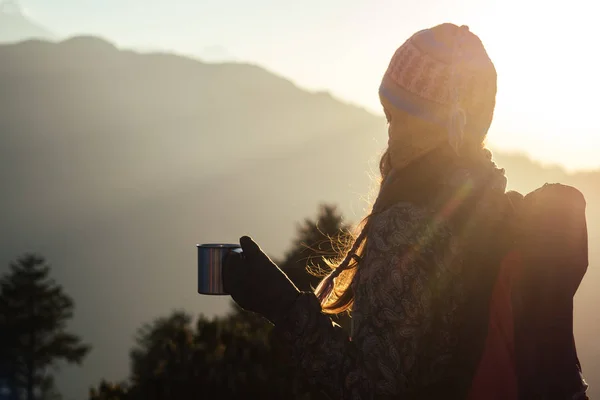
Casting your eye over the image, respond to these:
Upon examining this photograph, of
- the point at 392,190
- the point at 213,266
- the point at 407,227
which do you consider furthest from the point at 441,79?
the point at 213,266

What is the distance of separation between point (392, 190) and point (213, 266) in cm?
83

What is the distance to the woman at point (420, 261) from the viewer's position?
2.42 meters

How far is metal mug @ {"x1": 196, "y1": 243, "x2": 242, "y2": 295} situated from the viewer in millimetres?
3049

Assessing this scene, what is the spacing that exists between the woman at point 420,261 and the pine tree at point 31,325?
3176 inches

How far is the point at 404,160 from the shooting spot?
275 cm

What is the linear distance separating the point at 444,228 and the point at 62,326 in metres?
86.8

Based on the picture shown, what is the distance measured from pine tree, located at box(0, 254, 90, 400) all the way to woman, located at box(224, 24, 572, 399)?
8068cm

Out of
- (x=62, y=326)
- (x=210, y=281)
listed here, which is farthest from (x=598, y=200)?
(x=210, y=281)

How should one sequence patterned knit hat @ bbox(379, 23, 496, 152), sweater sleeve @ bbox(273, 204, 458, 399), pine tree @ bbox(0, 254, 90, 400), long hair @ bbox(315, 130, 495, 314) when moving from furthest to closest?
pine tree @ bbox(0, 254, 90, 400) < patterned knit hat @ bbox(379, 23, 496, 152) < long hair @ bbox(315, 130, 495, 314) < sweater sleeve @ bbox(273, 204, 458, 399)

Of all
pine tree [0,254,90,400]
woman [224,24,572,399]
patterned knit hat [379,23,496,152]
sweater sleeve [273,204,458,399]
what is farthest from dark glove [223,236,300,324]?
pine tree [0,254,90,400]

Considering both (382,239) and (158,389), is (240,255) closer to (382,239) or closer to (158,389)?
(382,239)

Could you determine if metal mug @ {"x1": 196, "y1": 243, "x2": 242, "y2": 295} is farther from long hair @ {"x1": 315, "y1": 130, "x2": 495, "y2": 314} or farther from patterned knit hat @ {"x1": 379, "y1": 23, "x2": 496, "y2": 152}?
patterned knit hat @ {"x1": 379, "y1": 23, "x2": 496, "y2": 152}

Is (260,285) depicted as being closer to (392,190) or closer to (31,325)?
(392,190)

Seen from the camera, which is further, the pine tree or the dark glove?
the pine tree
